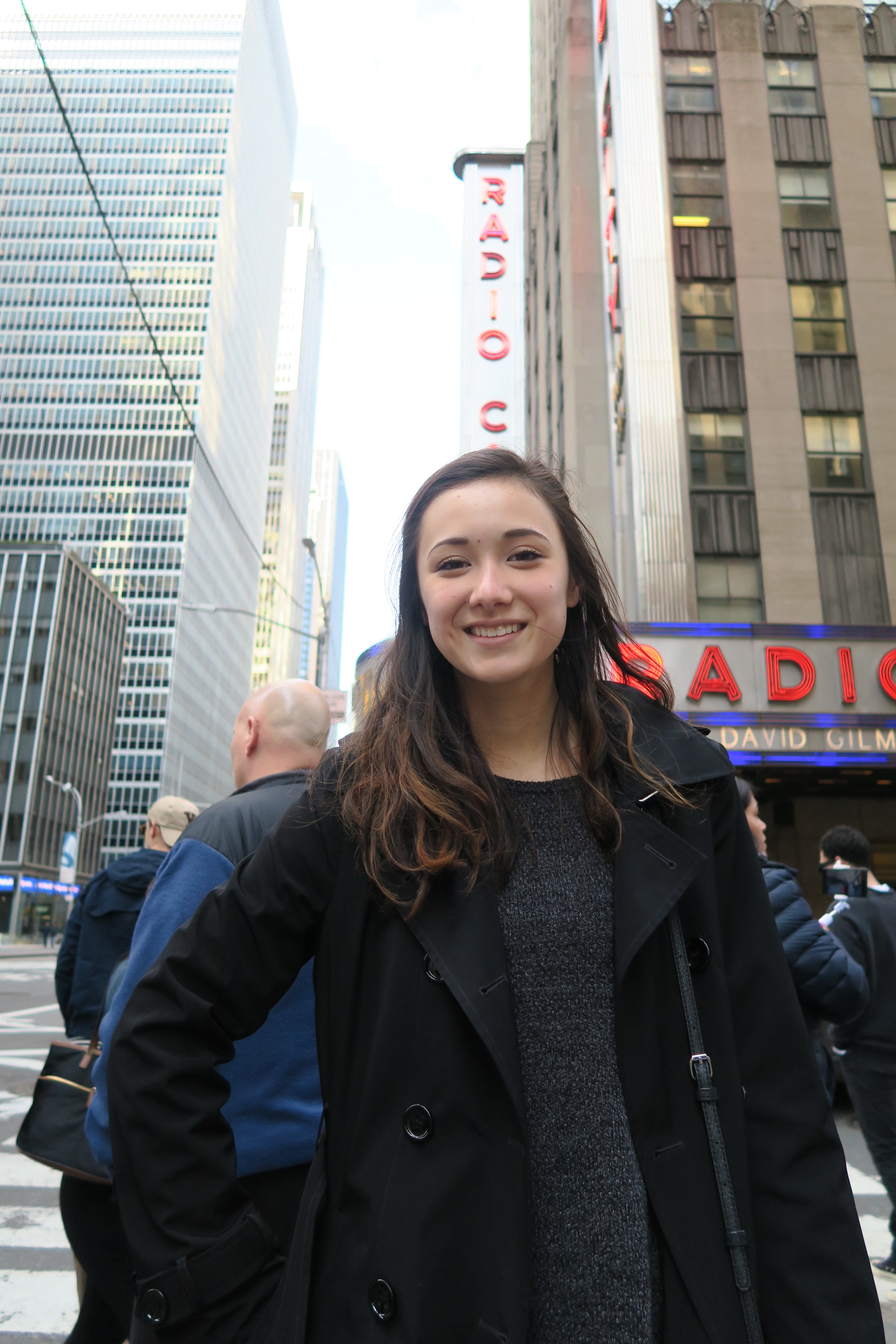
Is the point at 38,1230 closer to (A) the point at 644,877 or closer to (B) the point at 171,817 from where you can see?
(B) the point at 171,817

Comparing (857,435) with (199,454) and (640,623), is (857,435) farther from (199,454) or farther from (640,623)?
(199,454)

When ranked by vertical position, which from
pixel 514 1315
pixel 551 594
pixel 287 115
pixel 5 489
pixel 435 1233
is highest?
pixel 287 115

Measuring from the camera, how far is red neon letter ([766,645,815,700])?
16.3 meters

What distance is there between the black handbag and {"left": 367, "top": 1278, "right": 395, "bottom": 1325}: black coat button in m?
1.92

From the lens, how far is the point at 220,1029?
1531mm

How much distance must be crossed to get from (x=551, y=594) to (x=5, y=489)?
113 metres

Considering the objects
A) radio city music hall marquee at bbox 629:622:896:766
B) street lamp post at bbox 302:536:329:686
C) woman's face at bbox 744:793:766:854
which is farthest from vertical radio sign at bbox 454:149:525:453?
woman's face at bbox 744:793:766:854

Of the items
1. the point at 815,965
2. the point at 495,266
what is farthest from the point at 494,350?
the point at 815,965

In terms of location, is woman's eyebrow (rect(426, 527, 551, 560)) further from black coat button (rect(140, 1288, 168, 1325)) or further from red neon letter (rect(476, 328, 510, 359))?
red neon letter (rect(476, 328, 510, 359))

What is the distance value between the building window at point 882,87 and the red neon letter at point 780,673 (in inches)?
499

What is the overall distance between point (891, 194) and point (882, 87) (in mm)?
2883

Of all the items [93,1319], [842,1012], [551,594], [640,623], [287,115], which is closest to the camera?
[551,594]

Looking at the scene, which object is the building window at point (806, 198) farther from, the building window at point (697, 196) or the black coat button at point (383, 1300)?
the black coat button at point (383, 1300)

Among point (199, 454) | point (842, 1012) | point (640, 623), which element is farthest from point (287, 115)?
point (842, 1012)
